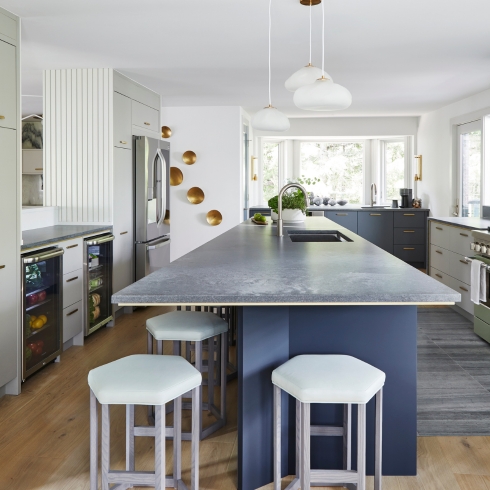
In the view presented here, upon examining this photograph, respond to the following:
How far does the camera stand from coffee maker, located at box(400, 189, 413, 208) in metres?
8.76

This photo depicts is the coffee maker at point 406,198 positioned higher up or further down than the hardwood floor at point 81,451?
higher up

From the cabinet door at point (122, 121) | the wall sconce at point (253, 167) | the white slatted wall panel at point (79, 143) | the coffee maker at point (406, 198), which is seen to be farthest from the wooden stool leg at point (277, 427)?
the coffee maker at point (406, 198)

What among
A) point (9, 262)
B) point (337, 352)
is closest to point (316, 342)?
point (337, 352)

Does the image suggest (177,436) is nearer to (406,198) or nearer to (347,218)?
(347,218)

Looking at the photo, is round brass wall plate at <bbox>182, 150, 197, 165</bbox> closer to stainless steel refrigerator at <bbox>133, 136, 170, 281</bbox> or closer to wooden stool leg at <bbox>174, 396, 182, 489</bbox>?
stainless steel refrigerator at <bbox>133, 136, 170, 281</bbox>

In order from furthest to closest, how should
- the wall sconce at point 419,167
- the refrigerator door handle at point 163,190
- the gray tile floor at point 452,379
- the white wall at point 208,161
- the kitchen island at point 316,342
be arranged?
the wall sconce at point 419,167, the white wall at point 208,161, the refrigerator door handle at point 163,190, the gray tile floor at point 452,379, the kitchen island at point 316,342

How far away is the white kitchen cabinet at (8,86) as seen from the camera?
130 inches

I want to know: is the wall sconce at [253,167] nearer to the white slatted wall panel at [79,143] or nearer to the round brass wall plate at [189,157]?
the round brass wall plate at [189,157]

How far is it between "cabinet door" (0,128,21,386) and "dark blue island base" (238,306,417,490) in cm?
173

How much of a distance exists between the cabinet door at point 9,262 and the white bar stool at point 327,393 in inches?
76.6

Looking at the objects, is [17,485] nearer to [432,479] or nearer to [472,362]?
[432,479]

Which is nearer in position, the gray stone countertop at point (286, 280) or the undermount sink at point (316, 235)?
the gray stone countertop at point (286, 280)

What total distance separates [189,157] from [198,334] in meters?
5.55

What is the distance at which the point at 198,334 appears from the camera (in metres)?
2.57
